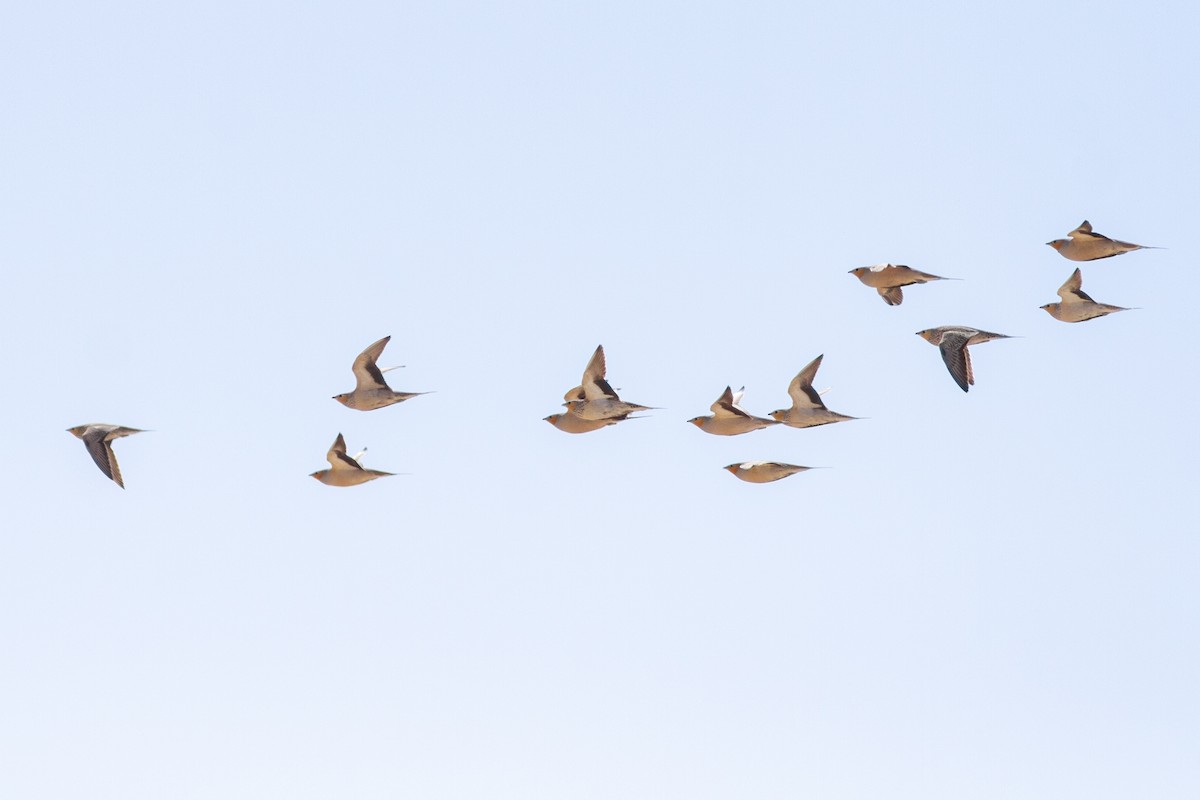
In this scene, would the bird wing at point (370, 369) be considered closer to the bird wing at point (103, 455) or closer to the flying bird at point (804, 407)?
the bird wing at point (103, 455)

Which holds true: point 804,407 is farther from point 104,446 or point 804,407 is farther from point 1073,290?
point 104,446

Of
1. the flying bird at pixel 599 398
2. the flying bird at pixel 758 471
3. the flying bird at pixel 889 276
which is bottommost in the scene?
the flying bird at pixel 758 471

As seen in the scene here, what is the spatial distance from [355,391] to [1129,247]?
53.7ft

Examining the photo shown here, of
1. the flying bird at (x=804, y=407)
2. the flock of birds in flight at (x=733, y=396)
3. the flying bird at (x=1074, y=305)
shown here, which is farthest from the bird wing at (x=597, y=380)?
the flying bird at (x=1074, y=305)

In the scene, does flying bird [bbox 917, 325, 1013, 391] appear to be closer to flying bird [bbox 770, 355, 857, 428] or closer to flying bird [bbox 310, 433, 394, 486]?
flying bird [bbox 770, 355, 857, 428]

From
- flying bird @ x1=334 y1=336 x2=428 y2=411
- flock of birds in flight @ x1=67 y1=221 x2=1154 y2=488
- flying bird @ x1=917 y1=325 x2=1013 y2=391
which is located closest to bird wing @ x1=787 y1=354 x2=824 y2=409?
flock of birds in flight @ x1=67 y1=221 x2=1154 y2=488

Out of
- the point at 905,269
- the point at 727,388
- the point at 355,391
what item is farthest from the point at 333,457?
the point at 905,269

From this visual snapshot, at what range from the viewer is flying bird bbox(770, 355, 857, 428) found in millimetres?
36156

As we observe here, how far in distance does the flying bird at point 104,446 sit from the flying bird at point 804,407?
14159 mm

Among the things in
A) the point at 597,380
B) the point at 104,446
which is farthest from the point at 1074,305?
the point at 104,446

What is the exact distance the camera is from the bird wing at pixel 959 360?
35.6 meters

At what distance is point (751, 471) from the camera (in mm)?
37281

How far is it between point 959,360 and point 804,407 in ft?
11.0

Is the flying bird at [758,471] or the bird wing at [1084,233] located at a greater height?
the bird wing at [1084,233]
